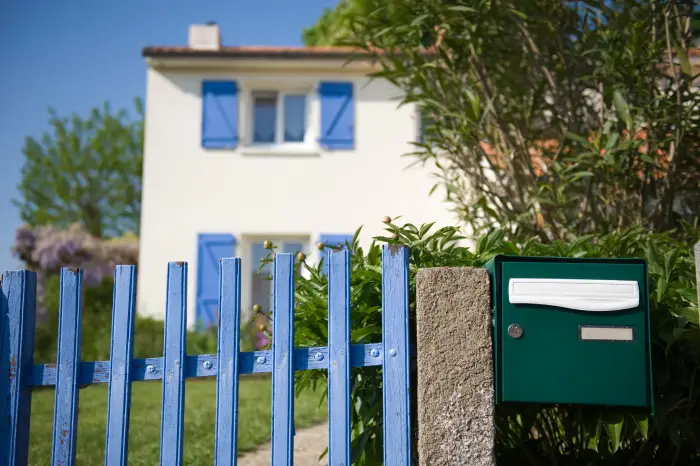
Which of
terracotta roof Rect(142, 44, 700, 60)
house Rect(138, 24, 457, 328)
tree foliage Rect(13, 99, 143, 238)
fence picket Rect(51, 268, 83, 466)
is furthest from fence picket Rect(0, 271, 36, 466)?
tree foliage Rect(13, 99, 143, 238)

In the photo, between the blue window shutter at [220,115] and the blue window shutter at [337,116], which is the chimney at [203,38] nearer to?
the blue window shutter at [220,115]

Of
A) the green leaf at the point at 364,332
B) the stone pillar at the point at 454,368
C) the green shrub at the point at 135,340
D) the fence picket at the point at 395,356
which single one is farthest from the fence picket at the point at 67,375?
the green shrub at the point at 135,340

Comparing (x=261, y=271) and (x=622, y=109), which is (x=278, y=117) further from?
(x=622, y=109)

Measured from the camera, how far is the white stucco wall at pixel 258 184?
11.3m

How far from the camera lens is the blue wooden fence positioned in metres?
2.56

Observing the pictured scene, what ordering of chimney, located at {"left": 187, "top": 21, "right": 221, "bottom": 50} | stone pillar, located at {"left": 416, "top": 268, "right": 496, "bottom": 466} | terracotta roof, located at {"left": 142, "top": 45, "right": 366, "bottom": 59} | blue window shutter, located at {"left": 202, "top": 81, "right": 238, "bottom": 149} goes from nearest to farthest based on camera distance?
stone pillar, located at {"left": 416, "top": 268, "right": 496, "bottom": 466} → terracotta roof, located at {"left": 142, "top": 45, "right": 366, "bottom": 59} → blue window shutter, located at {"left": 202, "top": 81, "right": 238, "bottom": 149} → chimney, located at {"left": 187, "top": 21, "right": 221, "bottom": 50}

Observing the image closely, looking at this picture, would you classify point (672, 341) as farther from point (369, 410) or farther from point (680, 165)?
point (680, 165)

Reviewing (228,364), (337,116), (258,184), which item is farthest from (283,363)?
(337,116)

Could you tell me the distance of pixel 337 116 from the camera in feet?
37.5

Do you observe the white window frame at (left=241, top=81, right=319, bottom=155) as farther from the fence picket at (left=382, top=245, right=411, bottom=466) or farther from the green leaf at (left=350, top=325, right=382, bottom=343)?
the fence picket at (left=382, top=245, right=411, bottom=466)

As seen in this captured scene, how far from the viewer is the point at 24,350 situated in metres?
2.65

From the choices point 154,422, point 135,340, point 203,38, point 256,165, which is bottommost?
point 154,422

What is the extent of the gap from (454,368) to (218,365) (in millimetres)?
920

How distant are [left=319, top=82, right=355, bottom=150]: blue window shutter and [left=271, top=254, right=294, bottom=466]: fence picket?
890 centimetres
